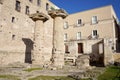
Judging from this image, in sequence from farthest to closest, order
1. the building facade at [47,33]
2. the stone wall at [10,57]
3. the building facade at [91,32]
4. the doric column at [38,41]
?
the building facade at [91,32]
the stone wall at [10,57]
the doric column at [38,41]
the building facade at [47,33]

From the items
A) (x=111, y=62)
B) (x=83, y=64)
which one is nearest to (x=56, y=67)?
(x=83, y=64)

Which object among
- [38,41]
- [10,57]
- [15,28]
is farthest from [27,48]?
[38,41]

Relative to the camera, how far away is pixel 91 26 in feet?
92.5

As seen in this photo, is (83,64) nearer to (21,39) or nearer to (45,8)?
(21,39)

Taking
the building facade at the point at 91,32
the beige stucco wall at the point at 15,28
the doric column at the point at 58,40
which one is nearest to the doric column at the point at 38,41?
the doric column at the point at 58,40

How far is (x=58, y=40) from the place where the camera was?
1301 centimetres

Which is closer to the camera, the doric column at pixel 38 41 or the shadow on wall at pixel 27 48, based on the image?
the doric column at pixel 38 41

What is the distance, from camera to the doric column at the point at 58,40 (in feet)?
41.2

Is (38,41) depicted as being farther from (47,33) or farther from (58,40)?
(47,33)

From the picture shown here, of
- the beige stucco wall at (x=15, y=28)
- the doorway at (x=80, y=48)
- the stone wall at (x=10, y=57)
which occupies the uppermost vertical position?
the beige stucco wall at (x=15, y=28)

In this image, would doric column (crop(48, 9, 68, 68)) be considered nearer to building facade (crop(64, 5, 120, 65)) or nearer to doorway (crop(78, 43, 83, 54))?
building facade (crop(64, 5, 120, 65))

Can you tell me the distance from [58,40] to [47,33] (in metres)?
11.7

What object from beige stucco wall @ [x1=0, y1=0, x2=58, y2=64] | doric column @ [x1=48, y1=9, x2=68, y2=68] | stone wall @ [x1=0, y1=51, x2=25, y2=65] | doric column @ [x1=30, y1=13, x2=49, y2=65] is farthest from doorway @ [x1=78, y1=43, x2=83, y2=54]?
doric column @ [x1=48, y1=9, x2=68, y2=68]

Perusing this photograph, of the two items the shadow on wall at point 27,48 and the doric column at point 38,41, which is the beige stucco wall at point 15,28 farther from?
the doric column at point 38,41
